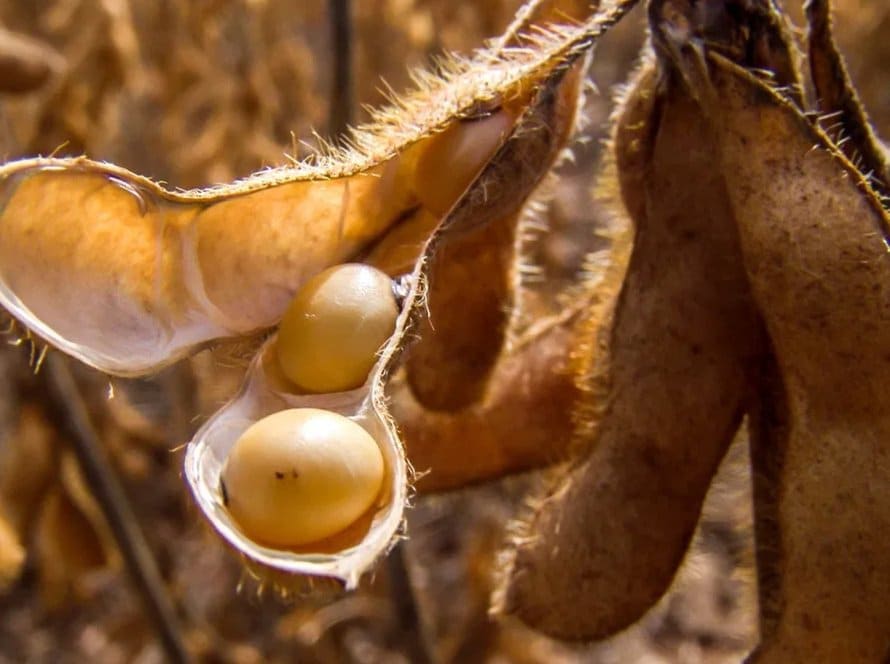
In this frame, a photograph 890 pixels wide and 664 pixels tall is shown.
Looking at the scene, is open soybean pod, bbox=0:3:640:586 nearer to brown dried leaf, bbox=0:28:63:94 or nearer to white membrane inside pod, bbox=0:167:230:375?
white membrane inside pod, bbox=0:167:230:375

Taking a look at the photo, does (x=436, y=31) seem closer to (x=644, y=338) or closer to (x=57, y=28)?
(x=57, y=28)

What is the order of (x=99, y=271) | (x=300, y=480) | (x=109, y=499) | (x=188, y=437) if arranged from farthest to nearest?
1. (x=188, y=437)
2. (x=109, y=499)
3. (x=99, y=271)
4. (x=300, y=480)

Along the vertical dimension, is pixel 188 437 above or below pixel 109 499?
below

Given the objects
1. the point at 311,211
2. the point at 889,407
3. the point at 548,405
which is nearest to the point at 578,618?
the point at 548,405

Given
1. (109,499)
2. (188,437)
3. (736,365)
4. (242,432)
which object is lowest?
(188,437)

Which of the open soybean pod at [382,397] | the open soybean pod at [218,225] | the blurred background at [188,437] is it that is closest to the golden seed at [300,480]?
the open soybean pod at [382,397]

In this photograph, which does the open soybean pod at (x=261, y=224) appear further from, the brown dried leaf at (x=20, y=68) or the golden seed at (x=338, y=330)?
the brown dried leaf at (x=20, y=68)

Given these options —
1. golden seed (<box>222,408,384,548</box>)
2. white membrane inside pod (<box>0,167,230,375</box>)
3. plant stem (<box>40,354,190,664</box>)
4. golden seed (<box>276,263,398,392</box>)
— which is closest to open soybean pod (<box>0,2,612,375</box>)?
white membrane inside pod (<box>0,167,230,375</box>)

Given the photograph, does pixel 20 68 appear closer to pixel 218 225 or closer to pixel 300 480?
pixel 218 225

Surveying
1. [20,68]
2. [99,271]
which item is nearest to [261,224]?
[99,271]
